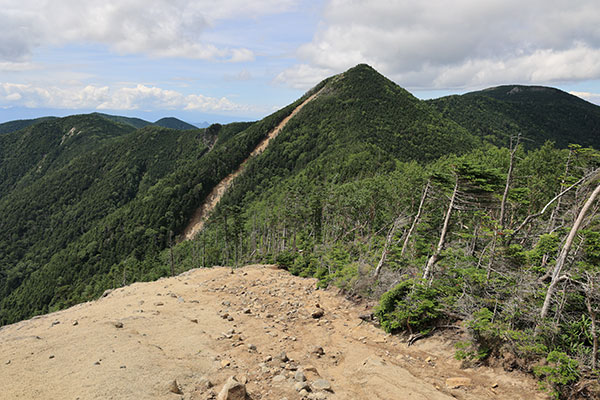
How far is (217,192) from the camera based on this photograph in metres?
127

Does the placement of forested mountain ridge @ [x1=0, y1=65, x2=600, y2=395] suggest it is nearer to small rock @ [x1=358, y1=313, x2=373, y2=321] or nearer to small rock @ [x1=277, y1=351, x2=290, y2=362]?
small rock @ [x1=358, y1=313, x2=373, y2=321]

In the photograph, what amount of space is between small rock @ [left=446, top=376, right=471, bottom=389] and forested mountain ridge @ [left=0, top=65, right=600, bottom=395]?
1077mm

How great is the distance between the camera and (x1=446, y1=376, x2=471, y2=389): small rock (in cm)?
920

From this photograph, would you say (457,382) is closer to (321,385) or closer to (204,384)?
(321,385)

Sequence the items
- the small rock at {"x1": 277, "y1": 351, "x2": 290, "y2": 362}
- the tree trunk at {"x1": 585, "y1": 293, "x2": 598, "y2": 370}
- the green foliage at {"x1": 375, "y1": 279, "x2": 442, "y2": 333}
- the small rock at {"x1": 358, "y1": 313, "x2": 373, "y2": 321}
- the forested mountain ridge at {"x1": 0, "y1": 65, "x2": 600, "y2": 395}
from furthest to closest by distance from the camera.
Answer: the small rock at {"x1": 358, "y1": 313, "x2": 373, "y2": 321} → the green foliage at {"x1": 375, "y1": 279, "x2": 442, "y2": 333} → the small rock at {"x1": 277, "y1": 351, "x2": 290, "y2": 362} → the forested mountain ridge at {"x1": 0, "y1": 65, "x2": 600, "y2": 395} → the tree trunk at {"x1": 585, "y1": 293, "x2": 598, "y2": 370}

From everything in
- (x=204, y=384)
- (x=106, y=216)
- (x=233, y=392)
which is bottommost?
(x=106, y=216)

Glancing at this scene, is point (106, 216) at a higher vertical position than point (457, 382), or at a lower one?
lower

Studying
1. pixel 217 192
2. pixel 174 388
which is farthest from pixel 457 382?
pixel 217 192

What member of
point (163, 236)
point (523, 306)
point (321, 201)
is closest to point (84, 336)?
point (523, 306)

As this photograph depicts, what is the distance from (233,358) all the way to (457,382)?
7.17 m

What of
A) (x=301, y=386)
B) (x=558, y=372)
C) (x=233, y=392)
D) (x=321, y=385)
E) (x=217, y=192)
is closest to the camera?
(x=233, y=392)

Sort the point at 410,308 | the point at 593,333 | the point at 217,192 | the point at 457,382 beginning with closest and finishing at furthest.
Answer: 1. the point at 593,333
2. the point at 457,382
3. the point at 410,308
4. the point at 217,192

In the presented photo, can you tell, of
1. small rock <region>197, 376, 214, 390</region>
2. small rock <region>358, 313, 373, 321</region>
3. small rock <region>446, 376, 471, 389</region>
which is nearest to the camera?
small rock <region>197, 376, 214, 390</region>

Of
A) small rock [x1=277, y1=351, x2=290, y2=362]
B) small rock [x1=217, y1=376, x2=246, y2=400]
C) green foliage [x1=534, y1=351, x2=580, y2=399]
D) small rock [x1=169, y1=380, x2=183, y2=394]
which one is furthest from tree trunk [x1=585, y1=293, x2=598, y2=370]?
small rock [x1=169, y1=380, x2=183, y2=394]
